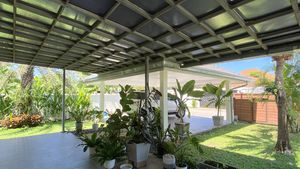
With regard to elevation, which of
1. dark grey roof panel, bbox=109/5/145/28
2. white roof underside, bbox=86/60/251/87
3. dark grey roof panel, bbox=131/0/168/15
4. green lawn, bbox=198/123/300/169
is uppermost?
dark grey roof panel, bbox=131/0/168/15

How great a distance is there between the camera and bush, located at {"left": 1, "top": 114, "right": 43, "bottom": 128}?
9.52 m

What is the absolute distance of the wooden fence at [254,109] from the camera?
10.4 meters

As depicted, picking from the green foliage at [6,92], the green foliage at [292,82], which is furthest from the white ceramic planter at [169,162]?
the green foliage at [6,92]

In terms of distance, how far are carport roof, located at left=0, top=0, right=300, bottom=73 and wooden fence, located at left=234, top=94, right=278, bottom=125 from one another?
7.53 m

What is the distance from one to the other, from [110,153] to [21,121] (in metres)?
8.19

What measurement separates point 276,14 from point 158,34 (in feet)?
6.53

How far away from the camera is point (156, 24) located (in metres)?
3.25

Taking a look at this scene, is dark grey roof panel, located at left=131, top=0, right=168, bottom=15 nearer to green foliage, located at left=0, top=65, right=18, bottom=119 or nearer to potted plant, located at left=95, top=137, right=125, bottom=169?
potted plant, located at left=95, top=137, right=125, bottom=169

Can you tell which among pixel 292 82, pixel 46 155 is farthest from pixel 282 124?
pixel 46 155

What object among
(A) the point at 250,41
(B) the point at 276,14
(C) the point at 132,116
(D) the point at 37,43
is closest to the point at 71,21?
(D) the point at 37,43

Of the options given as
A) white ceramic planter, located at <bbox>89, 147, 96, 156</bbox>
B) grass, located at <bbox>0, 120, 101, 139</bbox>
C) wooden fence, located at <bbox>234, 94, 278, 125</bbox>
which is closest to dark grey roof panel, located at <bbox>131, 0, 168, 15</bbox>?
white ceramic planter, located at <bbox>89, 147, 96, 156</bbox>

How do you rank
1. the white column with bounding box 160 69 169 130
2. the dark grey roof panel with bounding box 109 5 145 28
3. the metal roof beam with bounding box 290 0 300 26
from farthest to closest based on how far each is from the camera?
1. the white column with bounding box 160 69 169 130
2. the dark grey roof panel with bounding box 109 5 145 28
3. the metal roof beam with bounding box 290 0 300 26

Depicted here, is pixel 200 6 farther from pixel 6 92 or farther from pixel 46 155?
pixel 6 92

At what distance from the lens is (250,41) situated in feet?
13.1
